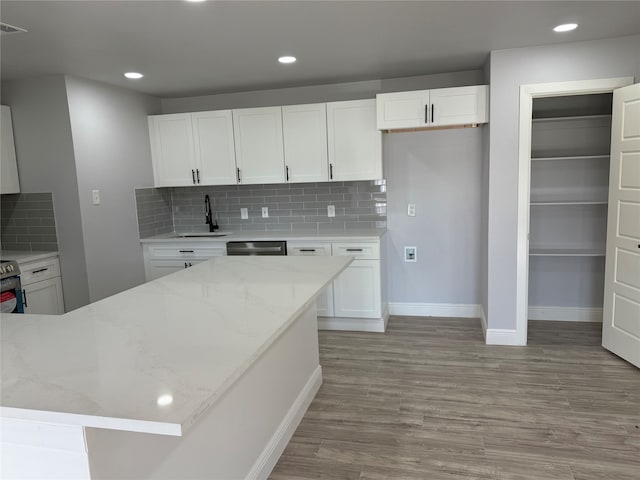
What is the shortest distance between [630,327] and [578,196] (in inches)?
53.6

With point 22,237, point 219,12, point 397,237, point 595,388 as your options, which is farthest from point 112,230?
point 595,388

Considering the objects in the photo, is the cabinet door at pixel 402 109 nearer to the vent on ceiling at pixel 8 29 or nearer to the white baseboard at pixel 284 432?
the white baseboard at pixel 284 432

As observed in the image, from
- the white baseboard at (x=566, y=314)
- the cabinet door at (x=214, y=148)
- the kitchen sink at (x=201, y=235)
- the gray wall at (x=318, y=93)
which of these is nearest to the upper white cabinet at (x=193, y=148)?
the cabinet door at (x=214, y=148)

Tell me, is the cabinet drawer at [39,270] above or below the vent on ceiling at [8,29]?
below

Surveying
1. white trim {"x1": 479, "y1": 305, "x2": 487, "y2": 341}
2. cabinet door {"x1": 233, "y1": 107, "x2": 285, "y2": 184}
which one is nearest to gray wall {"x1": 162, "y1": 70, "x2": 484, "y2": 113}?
cabinet door {"x1": 233, "y1": 107, "x2": 285, "y2": 184}

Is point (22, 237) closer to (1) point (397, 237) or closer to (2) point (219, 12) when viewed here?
(2) point (219, 12)

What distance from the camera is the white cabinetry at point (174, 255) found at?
4449 mm

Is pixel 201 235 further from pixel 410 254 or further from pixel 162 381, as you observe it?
pixel 162 381

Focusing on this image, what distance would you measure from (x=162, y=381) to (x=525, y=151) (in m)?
3.27

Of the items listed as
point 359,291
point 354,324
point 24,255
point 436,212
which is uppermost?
point 436,212

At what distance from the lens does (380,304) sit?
419 centimetres

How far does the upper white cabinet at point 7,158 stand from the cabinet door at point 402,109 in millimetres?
3110

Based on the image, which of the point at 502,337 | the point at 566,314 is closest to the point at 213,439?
the point at 502,337

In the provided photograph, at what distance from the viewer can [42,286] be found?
12.3 feet
